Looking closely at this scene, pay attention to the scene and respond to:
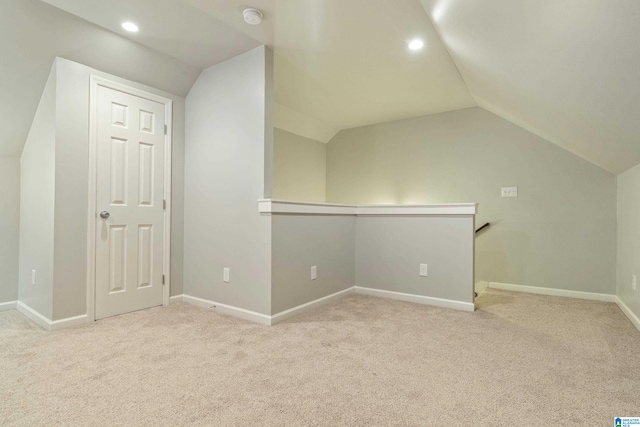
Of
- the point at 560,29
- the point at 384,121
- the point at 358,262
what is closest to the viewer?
the point at 560,29

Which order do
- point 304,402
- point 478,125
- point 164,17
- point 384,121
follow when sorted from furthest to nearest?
point 384,121, point 478,125, point 164,17, point 304,402

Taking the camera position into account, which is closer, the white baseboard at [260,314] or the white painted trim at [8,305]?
the white baseboard at [260,314]

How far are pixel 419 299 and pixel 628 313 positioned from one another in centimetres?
174

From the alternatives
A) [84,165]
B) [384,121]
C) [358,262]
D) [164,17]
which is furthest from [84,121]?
[384,121]

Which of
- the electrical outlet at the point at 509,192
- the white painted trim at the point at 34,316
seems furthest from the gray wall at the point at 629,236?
the white painted trim at the point at 34,316

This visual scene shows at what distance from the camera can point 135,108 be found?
2.84 m

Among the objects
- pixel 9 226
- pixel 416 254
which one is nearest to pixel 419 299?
pixel 416 254

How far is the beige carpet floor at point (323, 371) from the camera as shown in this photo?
54.6 inches

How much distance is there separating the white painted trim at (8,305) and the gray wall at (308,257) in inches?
95.0

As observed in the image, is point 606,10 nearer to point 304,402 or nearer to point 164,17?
point 304,402

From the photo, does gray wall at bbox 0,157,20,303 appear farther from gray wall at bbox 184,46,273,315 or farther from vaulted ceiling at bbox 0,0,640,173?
gray wall at bbox 184,46,273,315

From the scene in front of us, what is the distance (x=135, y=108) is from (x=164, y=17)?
0.92 metres

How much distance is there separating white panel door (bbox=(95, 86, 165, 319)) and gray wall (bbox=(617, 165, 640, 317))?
414 centimetres

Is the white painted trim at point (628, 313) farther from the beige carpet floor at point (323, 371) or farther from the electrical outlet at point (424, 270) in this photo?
the electrical outlet at point (424, 270)
